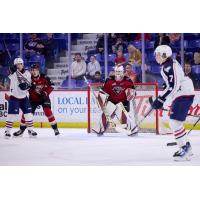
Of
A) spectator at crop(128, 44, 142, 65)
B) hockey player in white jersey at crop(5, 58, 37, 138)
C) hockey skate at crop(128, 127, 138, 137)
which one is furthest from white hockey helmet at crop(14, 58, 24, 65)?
hockey skate at crop(128, 127, 138, 137)

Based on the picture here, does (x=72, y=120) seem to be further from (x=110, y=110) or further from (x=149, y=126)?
(x=149, y=126)

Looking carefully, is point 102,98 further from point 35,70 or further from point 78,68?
point 35,70

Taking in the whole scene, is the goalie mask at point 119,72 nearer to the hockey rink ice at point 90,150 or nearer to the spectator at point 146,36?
the spectator at point 146,36

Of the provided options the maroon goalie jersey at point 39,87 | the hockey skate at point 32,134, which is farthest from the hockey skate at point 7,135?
the maroon goalie jersey at point 39,87

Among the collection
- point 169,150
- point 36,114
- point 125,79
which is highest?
point 125,79

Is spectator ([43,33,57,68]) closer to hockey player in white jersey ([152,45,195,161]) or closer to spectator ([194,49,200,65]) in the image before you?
hockey player in white jersey ([152,45,195,161])

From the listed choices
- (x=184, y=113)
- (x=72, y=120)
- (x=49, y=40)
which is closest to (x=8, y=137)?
(x=72, y=120)

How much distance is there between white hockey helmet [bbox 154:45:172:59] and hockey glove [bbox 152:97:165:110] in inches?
14.5

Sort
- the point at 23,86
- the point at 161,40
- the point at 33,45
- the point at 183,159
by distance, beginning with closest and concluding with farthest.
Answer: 1. the point at 183,159
2. the point at 161,40
3. the point at 33,45
4. the point at 23,86

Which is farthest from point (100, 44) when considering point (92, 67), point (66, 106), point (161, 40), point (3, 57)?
point (3, 57)

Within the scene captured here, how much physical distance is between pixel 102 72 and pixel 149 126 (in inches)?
24.7

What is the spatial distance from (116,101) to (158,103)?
39 cm

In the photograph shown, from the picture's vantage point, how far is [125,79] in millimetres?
4215

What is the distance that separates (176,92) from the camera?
13.5ft
